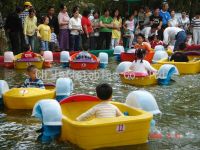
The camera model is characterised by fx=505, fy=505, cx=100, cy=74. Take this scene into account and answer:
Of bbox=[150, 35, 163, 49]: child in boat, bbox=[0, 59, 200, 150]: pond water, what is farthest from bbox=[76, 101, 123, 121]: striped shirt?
bbox=[150, 35, 163, 49]: child in boat

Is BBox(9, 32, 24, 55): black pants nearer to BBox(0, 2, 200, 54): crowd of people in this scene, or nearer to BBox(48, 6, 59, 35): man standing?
Answer: BBox(0, 2, 200, 54): crowd of people

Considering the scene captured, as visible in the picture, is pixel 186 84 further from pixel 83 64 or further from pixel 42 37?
pixel 42 37

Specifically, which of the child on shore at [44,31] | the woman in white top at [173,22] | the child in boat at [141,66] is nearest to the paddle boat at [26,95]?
the child in boat at [141,66]

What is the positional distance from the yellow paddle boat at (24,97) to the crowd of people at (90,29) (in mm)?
6832

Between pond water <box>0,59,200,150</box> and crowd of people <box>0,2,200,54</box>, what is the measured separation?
8.79ft

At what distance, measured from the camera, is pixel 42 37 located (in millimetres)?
16938

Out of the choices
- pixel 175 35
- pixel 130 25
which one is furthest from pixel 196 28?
pixel 175 35

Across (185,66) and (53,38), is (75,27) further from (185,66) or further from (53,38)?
(185,66)

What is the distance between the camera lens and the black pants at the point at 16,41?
646 inches

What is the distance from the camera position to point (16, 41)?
654 inches

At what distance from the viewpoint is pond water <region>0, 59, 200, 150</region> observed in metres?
7.08

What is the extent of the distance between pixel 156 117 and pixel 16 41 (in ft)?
29.2

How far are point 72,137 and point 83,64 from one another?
26.5ft

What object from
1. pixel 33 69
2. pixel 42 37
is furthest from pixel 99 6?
pixel 33 69
